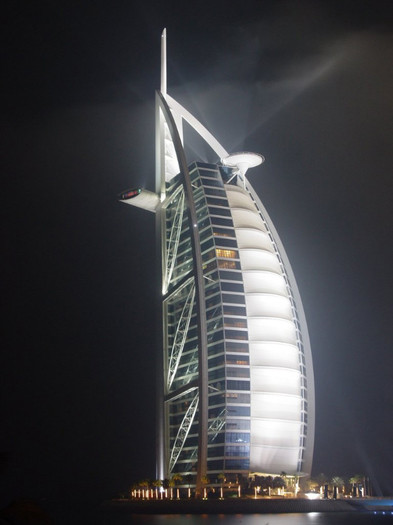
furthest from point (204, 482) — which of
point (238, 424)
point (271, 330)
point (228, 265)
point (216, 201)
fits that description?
point (216, 201)

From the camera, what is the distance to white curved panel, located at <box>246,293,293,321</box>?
9306cm

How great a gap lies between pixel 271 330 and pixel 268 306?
3.26 meters

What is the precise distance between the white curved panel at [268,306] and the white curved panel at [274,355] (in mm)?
3997

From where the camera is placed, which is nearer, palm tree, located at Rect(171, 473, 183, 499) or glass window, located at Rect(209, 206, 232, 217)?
palm tree, located at Rect(171, 473, 183, 499)

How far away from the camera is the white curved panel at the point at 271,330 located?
91.9 metres

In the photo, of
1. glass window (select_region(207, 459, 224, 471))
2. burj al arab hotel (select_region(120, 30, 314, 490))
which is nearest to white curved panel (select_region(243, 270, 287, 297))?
burj al arab hotel (select_region(120, 30, 314, 490))

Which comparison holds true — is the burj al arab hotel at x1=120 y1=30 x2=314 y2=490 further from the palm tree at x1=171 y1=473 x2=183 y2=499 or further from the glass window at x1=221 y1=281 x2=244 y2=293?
Answer: the palm tree at x1=171 y1=473 x2=183 y2=499

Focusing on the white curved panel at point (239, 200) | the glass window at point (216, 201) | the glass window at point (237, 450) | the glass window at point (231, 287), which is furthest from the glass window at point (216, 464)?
the white curved panel at point (239, 200)

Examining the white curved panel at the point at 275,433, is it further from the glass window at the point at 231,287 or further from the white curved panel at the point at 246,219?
the white curved panel at the point at 246,219

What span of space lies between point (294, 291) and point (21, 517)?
90.2 m

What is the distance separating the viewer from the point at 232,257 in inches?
3767

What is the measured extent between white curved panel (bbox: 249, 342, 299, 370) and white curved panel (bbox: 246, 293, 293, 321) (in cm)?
400

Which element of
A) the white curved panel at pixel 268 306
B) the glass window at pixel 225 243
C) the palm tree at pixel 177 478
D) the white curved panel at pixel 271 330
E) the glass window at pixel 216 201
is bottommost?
the palm tree at pixel 177 478

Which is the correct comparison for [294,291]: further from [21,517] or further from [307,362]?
[21,517]
